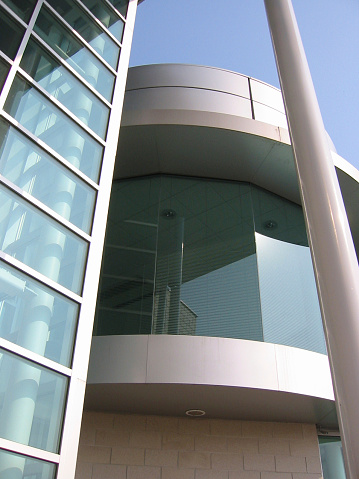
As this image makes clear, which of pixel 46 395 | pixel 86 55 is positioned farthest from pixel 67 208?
pixel 86 55

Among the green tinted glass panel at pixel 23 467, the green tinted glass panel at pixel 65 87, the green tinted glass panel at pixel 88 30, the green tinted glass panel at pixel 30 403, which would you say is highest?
the green tinted glass panel at pixel 88 30

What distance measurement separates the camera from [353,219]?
12.5 metres

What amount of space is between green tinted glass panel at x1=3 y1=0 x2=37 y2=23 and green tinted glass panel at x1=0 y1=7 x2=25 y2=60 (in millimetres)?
213

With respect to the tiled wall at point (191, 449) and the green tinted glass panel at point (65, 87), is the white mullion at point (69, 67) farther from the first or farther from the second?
the tiled wall at point (191, 449)

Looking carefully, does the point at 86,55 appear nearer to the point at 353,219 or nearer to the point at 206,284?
the point at 206,284

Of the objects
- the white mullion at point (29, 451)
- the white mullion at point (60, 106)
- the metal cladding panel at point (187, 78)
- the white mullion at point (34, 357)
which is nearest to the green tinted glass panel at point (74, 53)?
A: the white mullion at point (60, 106)

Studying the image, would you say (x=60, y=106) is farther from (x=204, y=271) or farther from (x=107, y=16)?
(x=204, y=271)

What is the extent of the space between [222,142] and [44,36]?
4.67m

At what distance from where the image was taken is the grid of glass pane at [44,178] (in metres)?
5.63

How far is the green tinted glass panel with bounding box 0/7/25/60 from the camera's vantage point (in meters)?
6.25

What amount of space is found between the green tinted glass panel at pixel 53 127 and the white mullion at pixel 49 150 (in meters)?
0.07

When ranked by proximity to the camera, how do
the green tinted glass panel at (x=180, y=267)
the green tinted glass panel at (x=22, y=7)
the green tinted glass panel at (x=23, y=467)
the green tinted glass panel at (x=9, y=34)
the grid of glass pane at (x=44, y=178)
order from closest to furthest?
the green tinted glass panel at (x=23, y=467), the grid of glass pane at (x=44, y=178), the green tinted glass panel at (x=9, y=34), the green tinted glass panel at (x=22, y=7), the green tinted glass panel at (x=180, y=267)

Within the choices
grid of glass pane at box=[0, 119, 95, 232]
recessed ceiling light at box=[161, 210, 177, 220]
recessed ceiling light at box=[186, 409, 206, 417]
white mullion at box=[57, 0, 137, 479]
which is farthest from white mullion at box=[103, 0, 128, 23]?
recessed ceiling light at box=[186, 409, 206, 417]

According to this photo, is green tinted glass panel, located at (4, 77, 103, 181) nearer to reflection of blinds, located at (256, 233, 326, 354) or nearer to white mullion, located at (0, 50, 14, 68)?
white mullion, located at (0, 50, 14, 68)
